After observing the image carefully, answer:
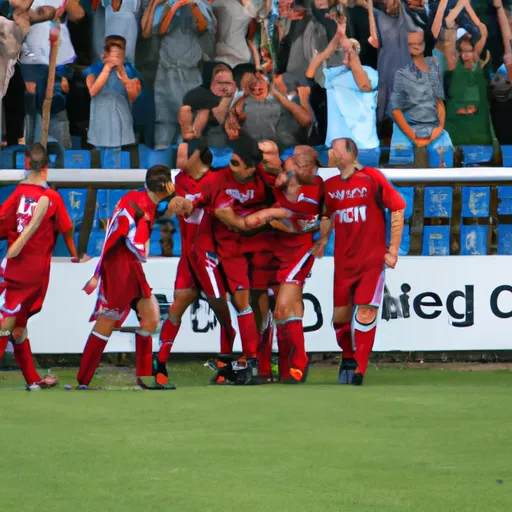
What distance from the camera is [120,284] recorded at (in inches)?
349

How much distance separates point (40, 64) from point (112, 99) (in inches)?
30.0

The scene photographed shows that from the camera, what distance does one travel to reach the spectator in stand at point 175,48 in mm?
12070

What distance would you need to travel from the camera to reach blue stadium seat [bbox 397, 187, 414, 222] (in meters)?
11.6

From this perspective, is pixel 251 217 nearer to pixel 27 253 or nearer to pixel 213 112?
pixel 27 253

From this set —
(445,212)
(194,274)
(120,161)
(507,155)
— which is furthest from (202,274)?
(507,155)

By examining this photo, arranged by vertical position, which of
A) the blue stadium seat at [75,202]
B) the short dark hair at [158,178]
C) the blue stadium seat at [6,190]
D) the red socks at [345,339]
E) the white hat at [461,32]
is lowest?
the red socks at [345,339]

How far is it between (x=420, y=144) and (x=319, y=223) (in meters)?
2.47

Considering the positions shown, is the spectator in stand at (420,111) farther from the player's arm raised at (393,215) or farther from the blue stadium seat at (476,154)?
the player's arm raised at (393,215)

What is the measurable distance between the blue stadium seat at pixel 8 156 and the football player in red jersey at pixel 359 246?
134 inches

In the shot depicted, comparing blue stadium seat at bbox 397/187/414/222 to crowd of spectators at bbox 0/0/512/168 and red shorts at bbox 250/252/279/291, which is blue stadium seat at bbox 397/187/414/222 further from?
A: red shorts at bbox 250/252/279/291

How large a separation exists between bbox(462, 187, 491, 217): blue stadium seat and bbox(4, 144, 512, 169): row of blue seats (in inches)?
17.5

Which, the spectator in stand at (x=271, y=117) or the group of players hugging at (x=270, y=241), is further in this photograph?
the spectator in stand at (x=271, y=117)

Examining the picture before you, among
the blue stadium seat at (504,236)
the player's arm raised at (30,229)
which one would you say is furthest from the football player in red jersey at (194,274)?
the blue stadium seat at (504,236)

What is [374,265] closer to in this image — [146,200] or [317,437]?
[146,200]
